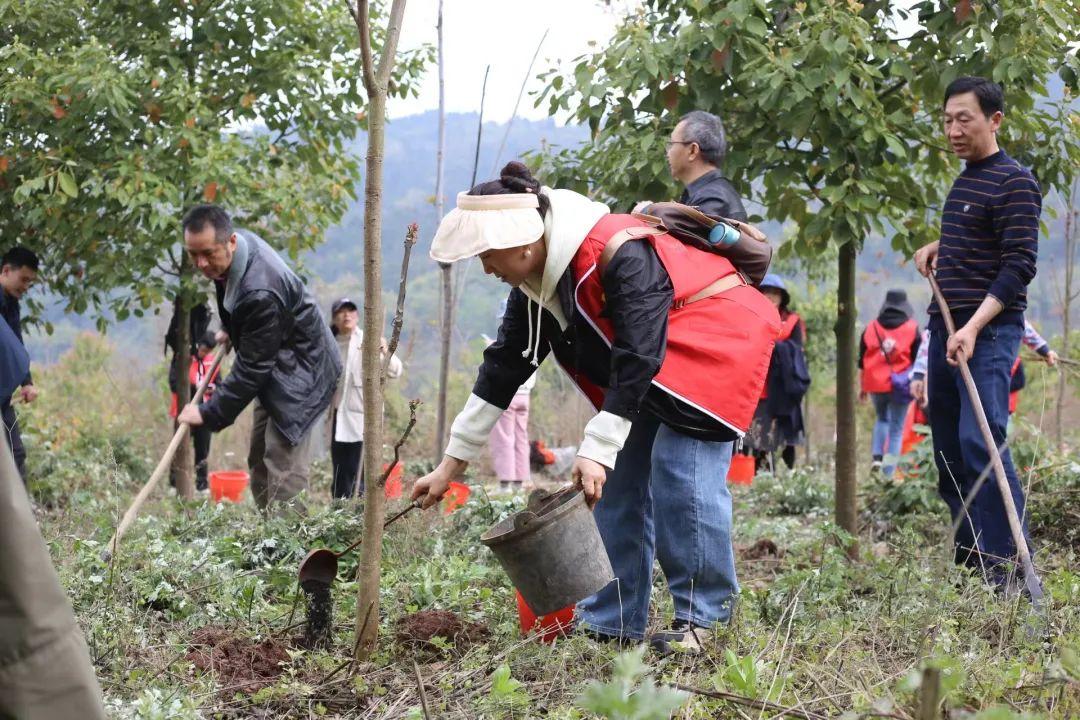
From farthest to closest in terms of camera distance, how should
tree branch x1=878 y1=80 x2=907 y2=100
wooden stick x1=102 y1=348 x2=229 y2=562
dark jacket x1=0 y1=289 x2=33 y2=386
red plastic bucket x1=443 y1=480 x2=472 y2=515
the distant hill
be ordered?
the distant hill < dark jacket x1=0 y1=289 x2=33 y2=386 < red plastic bucket x1=443 y1=480 x2=472 y2=515 < tree branch x1=878 y1=80 x2=907 y2=100 < wooden stick x1=102 y1=348 x2=229 y2=562

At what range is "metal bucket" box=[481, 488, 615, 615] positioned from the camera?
308 centimetres

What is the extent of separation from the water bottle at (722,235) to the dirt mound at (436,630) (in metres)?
1.47

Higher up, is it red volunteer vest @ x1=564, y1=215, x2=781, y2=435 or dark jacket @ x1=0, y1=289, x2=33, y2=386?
red volunteer vest @ x1=564, y1=215, x2=781, y2=435

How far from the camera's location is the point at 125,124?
6.61 m

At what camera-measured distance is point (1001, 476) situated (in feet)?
12.3

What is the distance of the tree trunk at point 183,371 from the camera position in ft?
24.2

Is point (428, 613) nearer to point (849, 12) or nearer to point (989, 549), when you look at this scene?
point (989, 549)

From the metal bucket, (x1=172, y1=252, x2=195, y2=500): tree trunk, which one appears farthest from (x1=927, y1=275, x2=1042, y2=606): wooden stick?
(x1=172, y1=252, x2=195, y2=500): tree trunk

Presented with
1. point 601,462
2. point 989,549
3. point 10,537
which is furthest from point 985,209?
point 10,537

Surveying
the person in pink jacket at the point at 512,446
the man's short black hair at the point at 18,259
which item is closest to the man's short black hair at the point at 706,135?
the man's short black hair at the point at 18,259

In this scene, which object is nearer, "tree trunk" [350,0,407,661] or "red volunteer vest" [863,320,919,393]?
"tree trunk" [350,0,407,661]

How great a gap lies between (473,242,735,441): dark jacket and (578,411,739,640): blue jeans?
0.29ft

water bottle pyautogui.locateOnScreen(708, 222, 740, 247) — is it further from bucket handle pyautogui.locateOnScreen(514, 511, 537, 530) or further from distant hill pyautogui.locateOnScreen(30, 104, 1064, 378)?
distant hill pyautogui.locateOnScreen(30, 104, 1064, 378)

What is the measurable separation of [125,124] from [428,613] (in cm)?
419
